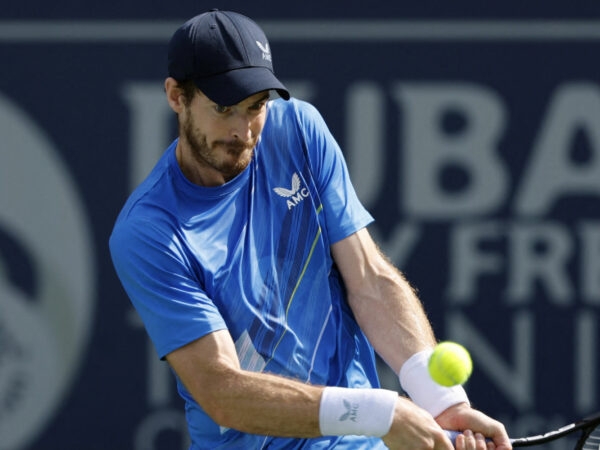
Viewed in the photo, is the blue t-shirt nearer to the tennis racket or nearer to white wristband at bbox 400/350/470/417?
white wristband at bbox 400/350/470/417

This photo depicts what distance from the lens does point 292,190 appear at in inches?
144

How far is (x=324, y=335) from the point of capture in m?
3.66

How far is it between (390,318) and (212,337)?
0.55 metres

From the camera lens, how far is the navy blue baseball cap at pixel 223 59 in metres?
3.44

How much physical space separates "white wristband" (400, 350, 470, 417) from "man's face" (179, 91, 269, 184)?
0.71 meters

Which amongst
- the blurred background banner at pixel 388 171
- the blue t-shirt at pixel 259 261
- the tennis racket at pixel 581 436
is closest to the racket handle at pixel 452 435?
the tennis racket at pixel 581 436

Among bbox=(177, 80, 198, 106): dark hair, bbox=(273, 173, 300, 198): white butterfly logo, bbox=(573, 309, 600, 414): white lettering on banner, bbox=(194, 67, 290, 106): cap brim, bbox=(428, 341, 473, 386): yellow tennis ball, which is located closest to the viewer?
bbox=(428, 341, 473, 386): yellow tennis ball

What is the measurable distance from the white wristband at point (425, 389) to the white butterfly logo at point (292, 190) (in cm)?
56

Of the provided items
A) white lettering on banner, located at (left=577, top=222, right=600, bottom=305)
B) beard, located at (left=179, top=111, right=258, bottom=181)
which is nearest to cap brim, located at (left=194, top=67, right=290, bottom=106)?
beard, located at (left=179, top=111, right=258, bottom=181)

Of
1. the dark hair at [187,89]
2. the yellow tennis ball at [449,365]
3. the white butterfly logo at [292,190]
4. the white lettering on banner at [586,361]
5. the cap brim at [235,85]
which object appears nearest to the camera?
the yellow tennis ball at [449,365]

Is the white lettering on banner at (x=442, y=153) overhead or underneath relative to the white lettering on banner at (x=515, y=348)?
overhead

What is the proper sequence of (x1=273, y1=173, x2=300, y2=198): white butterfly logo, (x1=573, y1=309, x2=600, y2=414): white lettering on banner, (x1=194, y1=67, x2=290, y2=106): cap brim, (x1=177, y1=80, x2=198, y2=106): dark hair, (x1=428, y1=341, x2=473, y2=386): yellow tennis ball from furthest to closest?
(x1=573, y1=309, x2=600, y2=414): white lettering on banner → (x1=273, y1=173, x2=300, y2=198): white butterfly logo → (x1=177, y1=80, x2=198, y2=106): dark hair → (x1=194, y1=67, x2=290, y2=106): cap brim → (x1=428, y1=341, x2=473, y2=386): yellow tennis ball

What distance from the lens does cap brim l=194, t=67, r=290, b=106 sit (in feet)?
11.2

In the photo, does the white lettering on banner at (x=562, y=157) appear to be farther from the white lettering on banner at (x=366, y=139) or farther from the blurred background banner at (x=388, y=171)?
the white lettering on banner at (x=366, y=139)
